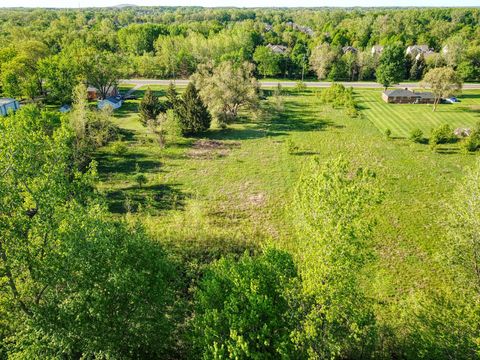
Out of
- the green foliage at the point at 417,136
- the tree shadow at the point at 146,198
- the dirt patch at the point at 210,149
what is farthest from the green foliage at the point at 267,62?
the tree shadow at the point at 146,198

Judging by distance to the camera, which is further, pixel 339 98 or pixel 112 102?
pixel 339 98

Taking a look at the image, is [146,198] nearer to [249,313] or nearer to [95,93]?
[249,313]

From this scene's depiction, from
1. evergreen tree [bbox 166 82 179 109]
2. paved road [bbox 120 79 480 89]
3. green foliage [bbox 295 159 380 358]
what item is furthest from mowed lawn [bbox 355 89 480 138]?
green foliage [bbox 295 159 380 358]

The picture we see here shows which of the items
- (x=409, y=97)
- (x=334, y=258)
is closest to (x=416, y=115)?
(x=409, y=97)

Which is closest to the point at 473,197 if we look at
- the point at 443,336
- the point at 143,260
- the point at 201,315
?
the point at 443,336

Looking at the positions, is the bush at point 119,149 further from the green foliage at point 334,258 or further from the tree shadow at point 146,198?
the green foliage at point 334,258

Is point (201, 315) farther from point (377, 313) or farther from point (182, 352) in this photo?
point (377, 313)

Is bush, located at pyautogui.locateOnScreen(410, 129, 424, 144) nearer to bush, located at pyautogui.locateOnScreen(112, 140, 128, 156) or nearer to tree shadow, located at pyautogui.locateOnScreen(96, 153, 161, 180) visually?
tree shadow, located at pyautogui.locateOnScreen(96, 153, 161, 180)
